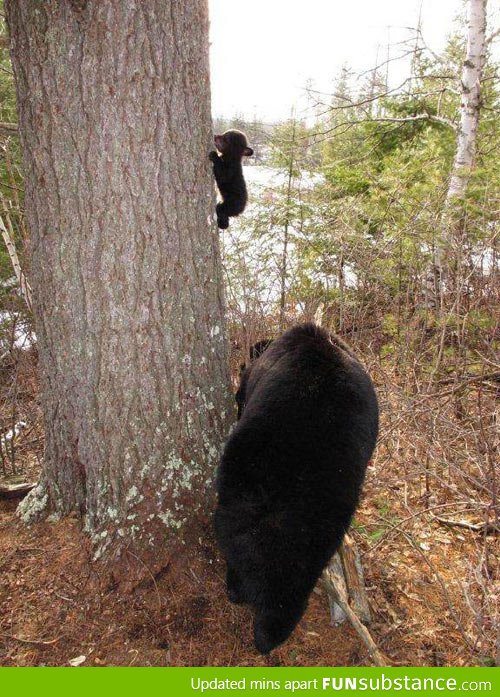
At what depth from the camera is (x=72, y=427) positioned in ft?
8.43

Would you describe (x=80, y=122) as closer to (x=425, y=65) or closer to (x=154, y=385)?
(x=154, y=385)

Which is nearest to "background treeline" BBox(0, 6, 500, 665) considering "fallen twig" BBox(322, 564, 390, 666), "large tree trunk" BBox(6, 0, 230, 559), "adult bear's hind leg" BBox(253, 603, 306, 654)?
"fallen twig" BBox(322, 564, 390, 666)

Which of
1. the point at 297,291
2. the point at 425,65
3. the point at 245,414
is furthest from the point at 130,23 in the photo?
the point at 425,65

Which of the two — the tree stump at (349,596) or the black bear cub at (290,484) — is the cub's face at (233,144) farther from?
the tree stump at (349,596)

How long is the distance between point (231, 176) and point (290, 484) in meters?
2.78

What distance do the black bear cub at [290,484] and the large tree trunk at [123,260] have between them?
A: 413 mm

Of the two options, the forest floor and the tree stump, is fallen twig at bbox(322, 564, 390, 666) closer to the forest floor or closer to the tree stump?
the tree stump

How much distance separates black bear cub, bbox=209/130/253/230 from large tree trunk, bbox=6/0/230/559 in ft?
4.70

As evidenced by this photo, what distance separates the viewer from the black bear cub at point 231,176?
12.8 feet

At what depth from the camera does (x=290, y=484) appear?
2166 mm

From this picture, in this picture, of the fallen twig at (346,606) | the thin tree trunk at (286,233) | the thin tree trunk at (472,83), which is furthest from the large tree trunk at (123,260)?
the thin tree trunk at (472,83)

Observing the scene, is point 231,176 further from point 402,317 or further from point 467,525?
point 467,525

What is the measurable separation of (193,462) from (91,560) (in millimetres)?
757

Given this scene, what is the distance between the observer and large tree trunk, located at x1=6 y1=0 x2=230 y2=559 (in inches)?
82.5
